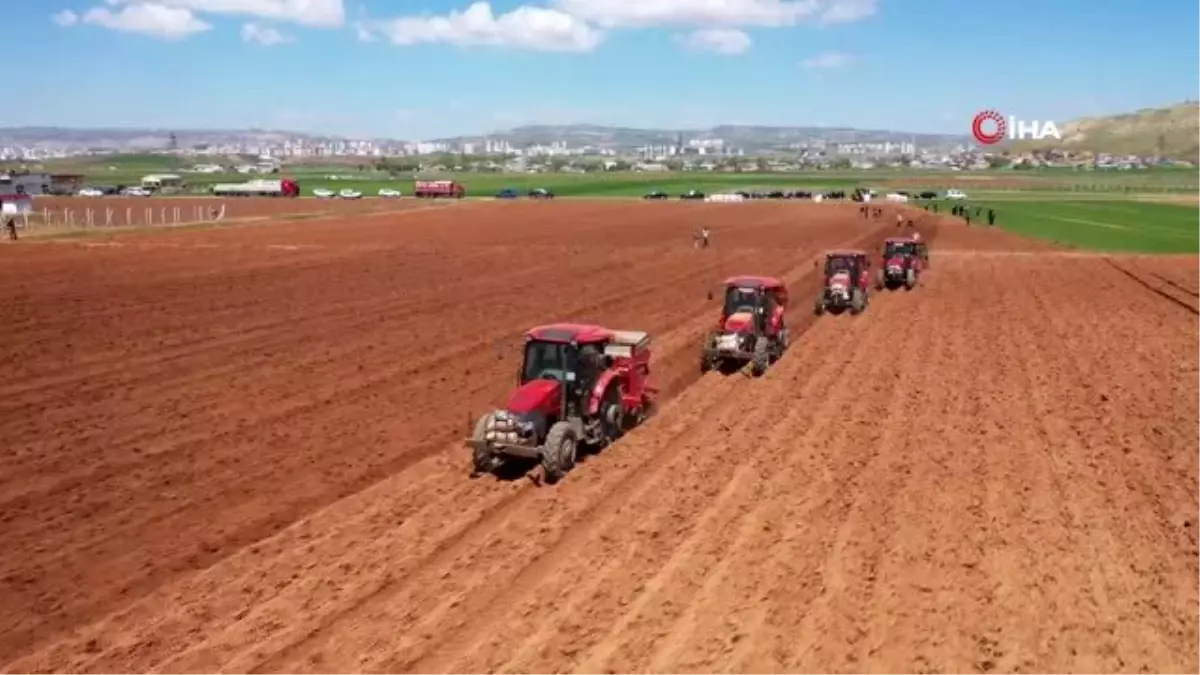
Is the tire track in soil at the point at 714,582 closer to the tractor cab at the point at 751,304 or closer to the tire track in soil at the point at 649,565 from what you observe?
the tire track in soil at the point at 649,565

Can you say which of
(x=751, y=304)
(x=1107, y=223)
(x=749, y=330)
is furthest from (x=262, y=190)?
(x=749, y=330)

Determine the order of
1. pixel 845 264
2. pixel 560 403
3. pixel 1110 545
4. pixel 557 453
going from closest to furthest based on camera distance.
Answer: pixel 1110 545 < pixel 557 453 < pixel 560 403 < pixel 845 264

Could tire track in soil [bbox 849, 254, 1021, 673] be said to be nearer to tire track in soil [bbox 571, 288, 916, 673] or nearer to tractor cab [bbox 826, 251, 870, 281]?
tire track in soil [bbox 571, 288, 916, 673]

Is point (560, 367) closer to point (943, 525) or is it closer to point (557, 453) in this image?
point (557, 453)

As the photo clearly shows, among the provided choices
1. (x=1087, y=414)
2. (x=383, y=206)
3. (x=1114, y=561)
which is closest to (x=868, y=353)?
(x=1087, y=414)

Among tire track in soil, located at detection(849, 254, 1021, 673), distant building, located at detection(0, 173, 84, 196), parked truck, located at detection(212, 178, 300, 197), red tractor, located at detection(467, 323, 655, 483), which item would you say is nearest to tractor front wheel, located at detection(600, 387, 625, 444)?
red tractor, located at detection(467, 323, 655, 483)
